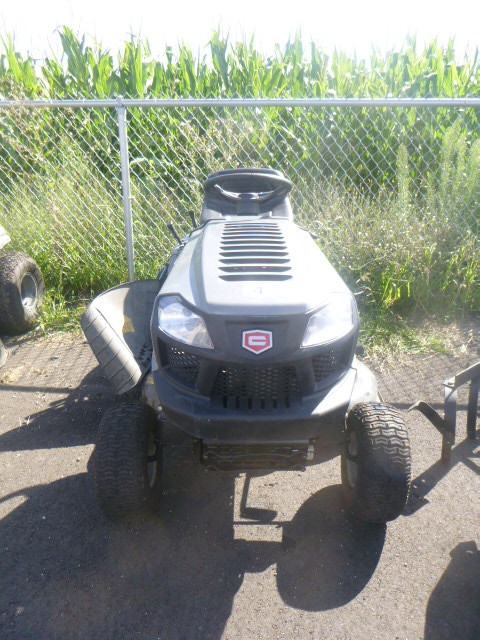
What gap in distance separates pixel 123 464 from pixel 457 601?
138cm

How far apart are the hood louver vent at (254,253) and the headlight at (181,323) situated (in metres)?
0.23

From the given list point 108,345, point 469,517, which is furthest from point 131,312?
point 469,517

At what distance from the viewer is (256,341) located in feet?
7.07

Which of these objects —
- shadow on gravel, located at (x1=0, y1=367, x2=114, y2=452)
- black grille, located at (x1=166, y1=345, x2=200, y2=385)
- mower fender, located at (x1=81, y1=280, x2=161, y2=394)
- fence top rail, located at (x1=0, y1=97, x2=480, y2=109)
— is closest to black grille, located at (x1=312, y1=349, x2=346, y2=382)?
black grille, located at (x1=166, y1=345, x2=200, y2=385)

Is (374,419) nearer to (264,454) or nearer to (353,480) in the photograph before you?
(353,480)

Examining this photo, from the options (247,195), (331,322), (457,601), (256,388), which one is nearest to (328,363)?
(331,322)

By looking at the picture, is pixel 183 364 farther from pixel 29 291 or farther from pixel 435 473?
pixel 29 291

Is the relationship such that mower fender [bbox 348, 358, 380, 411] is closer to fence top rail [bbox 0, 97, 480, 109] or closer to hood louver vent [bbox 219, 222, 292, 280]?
hood louver vent [bbox 219, 222, 292, 280]

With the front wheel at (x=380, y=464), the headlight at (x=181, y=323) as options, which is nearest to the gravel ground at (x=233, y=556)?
the front wheel at (x=380, y=464)

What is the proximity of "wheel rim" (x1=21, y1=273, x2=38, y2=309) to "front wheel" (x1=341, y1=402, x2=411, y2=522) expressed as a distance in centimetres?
323

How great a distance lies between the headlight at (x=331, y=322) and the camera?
2.22 metres

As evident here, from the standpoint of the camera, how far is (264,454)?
2307 millimetres

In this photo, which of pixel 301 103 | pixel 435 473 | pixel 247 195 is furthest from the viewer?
pixel 301 103

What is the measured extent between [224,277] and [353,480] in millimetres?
1046
